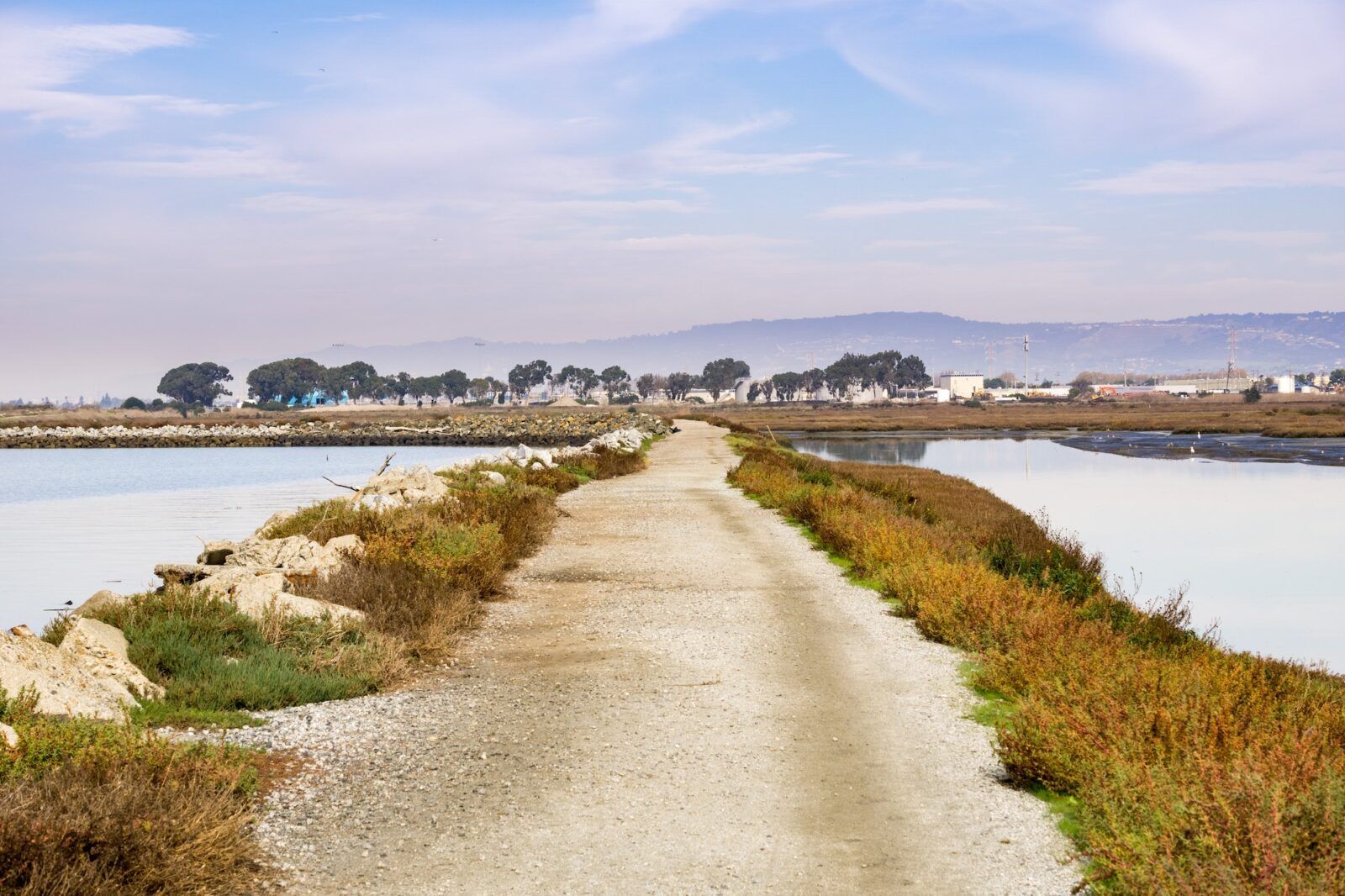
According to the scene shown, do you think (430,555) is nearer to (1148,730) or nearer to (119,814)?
(119,814)

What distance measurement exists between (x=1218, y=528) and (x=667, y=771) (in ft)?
91.8

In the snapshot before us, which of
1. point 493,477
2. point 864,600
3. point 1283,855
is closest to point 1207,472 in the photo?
point 493,477

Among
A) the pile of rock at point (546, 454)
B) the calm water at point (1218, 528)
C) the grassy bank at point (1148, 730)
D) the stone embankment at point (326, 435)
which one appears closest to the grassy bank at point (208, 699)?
the grassy bank at point (1148, 730)

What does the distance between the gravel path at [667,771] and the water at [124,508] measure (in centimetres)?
1087

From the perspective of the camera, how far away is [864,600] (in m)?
14.9

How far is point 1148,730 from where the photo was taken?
7.34 meters

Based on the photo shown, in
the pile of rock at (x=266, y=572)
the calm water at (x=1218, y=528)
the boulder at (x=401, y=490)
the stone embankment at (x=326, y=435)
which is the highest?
the boulder at (x=401, y=490)

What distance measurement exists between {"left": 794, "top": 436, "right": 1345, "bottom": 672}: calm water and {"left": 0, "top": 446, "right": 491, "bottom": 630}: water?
64.2 feet

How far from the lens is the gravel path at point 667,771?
5973 millimetres

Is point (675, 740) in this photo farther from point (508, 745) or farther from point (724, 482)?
point (724, 482)

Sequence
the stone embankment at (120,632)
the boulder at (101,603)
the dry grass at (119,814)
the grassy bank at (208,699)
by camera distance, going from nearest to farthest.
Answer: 1. the dry grass at (119,814)
2. the grassy bank at (208,699)
3. the stone embankment at (120,632)
4. the boulder at (101,603)

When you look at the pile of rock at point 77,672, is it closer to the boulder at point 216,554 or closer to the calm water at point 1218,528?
the boulder at point 216,554

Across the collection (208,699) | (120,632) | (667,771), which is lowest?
(667,771)

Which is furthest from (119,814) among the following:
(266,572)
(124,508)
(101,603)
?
(124,508)
